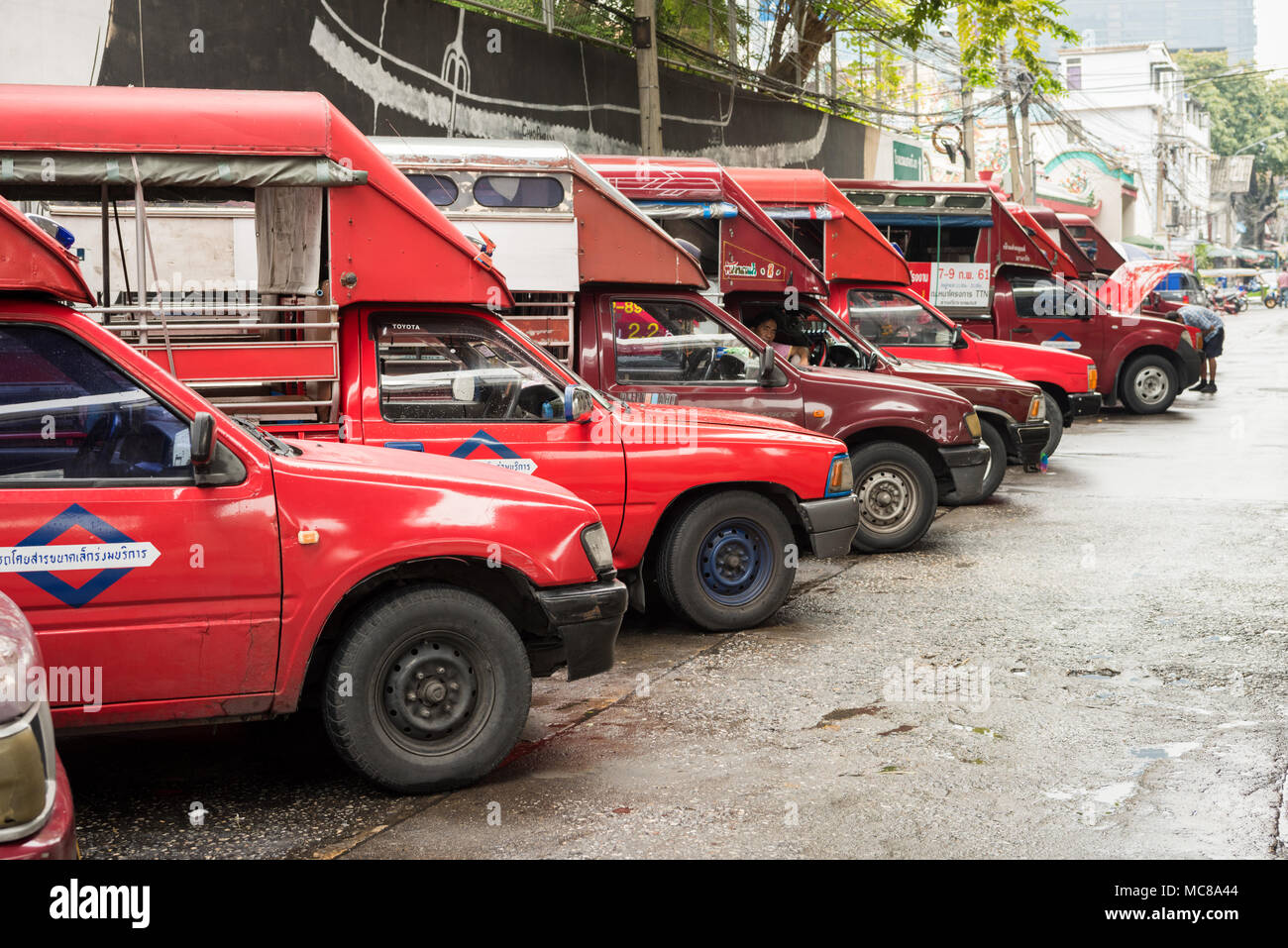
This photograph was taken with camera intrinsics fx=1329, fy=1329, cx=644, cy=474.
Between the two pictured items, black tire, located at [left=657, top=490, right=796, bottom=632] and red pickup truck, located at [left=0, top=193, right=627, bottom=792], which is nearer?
red pickup truck, located at [left=0, top=193, right=627, bottom=792]

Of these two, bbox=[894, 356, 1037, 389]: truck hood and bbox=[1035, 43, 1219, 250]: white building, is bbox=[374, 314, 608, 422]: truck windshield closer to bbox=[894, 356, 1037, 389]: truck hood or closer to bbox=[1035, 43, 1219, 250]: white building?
bbox=[894, 356, 1037, 389]: truck hood

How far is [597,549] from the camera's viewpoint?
5078 millimetres

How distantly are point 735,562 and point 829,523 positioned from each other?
557 millimetres

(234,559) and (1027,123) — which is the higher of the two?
(1027,123)

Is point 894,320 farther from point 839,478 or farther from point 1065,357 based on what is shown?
point 839,478

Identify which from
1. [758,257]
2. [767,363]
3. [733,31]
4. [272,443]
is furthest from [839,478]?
[733,31]

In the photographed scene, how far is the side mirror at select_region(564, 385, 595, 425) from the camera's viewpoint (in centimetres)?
650

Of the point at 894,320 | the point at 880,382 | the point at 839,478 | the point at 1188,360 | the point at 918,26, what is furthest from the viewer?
the point at 918,26

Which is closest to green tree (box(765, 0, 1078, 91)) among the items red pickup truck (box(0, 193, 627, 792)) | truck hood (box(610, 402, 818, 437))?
truck hood (box(610, 402, 818, 437))

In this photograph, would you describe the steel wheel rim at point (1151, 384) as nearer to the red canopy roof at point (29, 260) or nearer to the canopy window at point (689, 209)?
the canopy window at point (689, 209)

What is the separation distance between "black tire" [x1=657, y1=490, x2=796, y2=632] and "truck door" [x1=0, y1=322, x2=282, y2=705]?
302 cm

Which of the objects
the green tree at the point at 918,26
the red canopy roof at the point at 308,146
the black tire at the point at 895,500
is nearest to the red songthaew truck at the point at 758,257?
the black tire at the point at 895,500

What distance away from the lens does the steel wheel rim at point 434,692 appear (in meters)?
4.66

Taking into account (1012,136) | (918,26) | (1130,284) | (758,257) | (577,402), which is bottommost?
(577,402)
